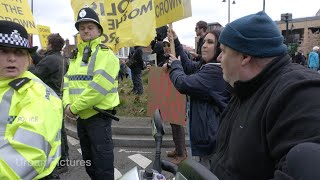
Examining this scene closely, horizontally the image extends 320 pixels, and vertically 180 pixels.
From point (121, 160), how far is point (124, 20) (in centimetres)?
240

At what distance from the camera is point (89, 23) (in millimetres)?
4121

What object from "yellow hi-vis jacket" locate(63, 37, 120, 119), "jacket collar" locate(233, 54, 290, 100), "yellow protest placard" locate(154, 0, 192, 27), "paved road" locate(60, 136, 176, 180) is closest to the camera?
"jacket collar" locate(233, 54, 290, 100)

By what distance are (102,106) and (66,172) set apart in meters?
2.19

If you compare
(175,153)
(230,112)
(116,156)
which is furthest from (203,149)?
(116,156)

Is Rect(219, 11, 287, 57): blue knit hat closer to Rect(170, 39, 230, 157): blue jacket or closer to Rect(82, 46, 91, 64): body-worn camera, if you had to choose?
Rect(170, 39, 230, 157): blue jacket

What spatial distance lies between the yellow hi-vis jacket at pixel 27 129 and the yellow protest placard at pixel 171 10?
3.14 meters

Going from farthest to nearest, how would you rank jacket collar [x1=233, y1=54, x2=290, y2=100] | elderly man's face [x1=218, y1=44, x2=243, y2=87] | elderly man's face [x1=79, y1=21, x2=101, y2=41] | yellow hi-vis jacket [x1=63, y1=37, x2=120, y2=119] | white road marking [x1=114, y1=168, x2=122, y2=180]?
white road marking [x1=114, y1=168, x2=122, y2=180] → elderly man's face [x1=79, y1=21, x2=101, y2=41] → yellow hi-vis jacket [x1=63, y1=37, x2=120, y2=119] → elderly man's face [x1=218, y1=44, x2=243, y2=87] → jacket collar [x1=233, y1=54, x2=290, y2=100]

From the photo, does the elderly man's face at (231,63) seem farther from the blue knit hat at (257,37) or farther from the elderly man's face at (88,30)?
the elderly man's face at (88,30)

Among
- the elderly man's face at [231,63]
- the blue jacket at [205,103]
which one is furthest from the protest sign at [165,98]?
the elderly man's face at [231,63]

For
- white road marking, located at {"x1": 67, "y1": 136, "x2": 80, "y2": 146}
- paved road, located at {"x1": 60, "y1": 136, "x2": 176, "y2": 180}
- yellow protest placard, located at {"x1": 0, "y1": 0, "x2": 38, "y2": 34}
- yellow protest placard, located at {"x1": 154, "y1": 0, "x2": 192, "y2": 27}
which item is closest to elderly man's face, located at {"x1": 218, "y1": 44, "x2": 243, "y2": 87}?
yellow protest placard, located at {"x1": 154, "y1": 0, "x2": 192, "y2": 27}

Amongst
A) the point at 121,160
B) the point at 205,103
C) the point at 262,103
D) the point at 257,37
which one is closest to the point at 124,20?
the point at 121,160

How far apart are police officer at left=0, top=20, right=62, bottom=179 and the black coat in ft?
2.89

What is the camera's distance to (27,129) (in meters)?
1.85

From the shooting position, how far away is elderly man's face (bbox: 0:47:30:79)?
215 cm
